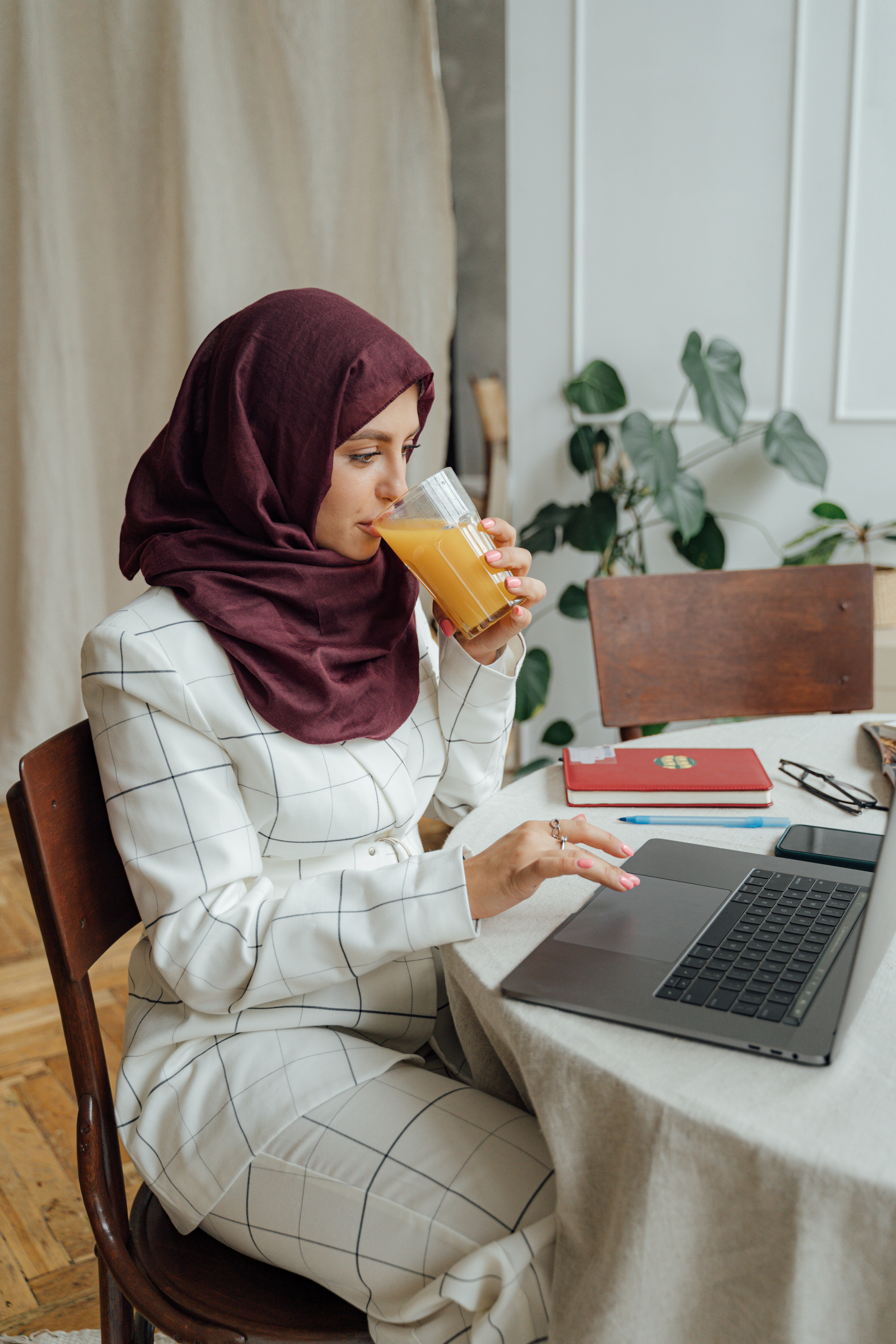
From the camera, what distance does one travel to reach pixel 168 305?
3160mm

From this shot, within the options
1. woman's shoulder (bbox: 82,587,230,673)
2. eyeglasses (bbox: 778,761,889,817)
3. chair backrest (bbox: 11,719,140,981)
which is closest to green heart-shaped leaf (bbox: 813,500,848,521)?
eyeglasses (bbox: 778,761,889,817)

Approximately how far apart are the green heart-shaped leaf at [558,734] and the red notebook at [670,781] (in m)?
1.80

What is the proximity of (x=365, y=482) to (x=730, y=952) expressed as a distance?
60cm

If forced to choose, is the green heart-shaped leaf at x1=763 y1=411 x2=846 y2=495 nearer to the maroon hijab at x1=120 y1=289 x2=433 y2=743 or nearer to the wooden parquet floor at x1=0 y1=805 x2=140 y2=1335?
the maroon hijab at x1=120 y1=289 x2=433 y2=743

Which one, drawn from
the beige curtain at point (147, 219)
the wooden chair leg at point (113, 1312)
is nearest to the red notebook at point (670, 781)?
the wooden chair leg at point (113, 1312)

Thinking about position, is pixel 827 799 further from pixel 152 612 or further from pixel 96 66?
pixel 96 66

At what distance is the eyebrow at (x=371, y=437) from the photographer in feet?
3.45

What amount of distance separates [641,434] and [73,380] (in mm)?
1778

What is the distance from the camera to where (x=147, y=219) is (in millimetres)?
3129

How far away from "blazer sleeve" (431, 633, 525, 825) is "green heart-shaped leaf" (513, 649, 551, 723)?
1.46 metres

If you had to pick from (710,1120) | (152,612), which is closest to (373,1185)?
(710,1120)

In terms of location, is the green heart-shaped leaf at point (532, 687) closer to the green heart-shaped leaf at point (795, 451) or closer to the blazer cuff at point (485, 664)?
the green heart-shaped leaf at point (795, 451)

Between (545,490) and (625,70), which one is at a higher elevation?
(625,70)

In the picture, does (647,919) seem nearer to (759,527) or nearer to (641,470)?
(641,470)
